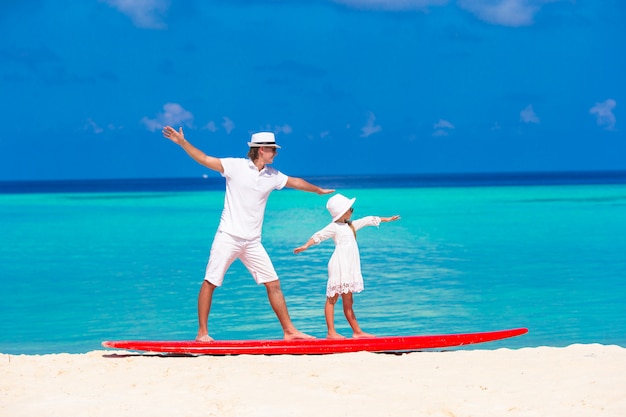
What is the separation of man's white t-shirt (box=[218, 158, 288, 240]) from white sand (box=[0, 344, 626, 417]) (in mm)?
948

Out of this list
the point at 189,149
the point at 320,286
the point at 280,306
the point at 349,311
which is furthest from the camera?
the point at 320,286

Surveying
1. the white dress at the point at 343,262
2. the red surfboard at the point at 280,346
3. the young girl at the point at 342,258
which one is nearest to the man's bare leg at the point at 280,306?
the red surfboard at the point at 280,346

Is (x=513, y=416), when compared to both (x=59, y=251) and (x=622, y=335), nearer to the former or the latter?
(x=622, y=335)

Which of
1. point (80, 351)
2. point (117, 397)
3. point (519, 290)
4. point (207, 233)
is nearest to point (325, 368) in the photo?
point (117, 397)

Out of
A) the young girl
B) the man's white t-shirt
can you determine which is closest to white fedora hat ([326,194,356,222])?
the young girl

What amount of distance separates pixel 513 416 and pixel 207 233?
877 inches

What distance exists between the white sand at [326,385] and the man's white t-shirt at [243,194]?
A: 37.3 inches

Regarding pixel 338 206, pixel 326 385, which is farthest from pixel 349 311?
pixel 326 385

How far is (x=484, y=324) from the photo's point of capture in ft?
33.3

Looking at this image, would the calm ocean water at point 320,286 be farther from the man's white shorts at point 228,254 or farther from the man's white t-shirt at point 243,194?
the man's white t-shirt at point 243,194

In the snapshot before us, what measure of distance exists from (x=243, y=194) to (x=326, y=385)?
1.67 meters

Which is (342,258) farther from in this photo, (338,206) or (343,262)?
(338,206)

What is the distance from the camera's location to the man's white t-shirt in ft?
21.8

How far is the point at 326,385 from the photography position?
5.66 meters
